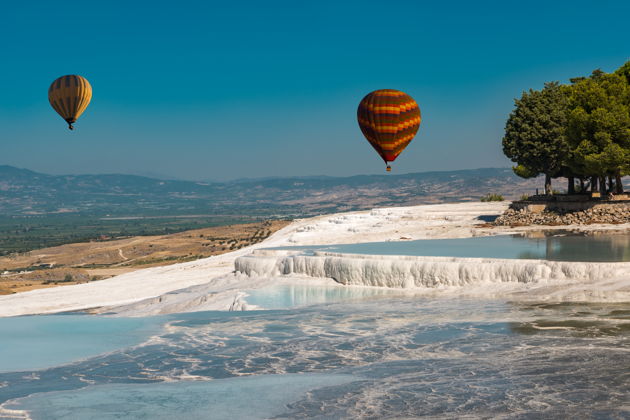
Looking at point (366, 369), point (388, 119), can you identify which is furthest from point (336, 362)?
point (388, 119)

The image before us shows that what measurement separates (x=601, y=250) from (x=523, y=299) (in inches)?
237

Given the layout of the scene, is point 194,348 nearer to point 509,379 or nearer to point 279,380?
point 279,380

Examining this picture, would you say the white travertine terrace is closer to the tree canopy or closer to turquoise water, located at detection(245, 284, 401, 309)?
turquoise water, located at detection(245, 284, 401, 309)

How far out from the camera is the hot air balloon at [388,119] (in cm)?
3956

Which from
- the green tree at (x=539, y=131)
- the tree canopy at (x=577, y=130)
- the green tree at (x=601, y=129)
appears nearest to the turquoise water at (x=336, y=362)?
the green tree at (x=601, y=129)

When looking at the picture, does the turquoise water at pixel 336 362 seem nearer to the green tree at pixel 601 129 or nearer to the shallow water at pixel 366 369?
the shallow water at pixel 366 369

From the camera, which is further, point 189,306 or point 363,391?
point 189,306

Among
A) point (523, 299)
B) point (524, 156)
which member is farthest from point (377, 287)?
point (524, 156)

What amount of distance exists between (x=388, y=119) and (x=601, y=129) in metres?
10.9

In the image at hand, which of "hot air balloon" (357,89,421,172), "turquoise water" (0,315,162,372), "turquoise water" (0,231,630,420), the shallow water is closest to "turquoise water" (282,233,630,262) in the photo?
"turquoise water" (0,231,630,420)

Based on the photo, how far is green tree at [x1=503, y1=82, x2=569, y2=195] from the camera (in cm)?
4306

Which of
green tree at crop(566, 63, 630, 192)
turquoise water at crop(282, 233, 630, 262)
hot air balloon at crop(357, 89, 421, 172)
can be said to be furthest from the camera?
hot air balloon at crop(357, 89, 421, 172)

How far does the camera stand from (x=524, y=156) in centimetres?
4375

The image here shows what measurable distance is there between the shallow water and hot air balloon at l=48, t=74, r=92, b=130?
36.0 metres
